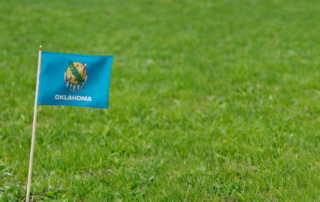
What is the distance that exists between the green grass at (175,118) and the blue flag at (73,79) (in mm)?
992

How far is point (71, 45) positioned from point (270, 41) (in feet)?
20.1

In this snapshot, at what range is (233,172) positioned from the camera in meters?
3.77

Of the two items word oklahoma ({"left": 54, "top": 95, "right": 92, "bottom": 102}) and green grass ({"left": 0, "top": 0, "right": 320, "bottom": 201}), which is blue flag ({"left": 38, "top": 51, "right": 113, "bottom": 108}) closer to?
word oklahoma ({"left": 54, "top": 95, "right": 92, "bottom": 102})

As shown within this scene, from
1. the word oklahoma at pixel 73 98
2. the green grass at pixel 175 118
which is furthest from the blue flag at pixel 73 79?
the green grass at pixel 175 118

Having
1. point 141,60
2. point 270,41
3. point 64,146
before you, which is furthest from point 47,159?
point 270,41

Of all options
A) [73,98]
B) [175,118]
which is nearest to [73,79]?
[73,98]

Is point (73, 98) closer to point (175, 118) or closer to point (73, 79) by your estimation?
point (73, 79)

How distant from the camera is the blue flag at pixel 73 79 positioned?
11.1 ft

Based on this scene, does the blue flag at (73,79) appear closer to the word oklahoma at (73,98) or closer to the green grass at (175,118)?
the word oklahoma at (73,98)

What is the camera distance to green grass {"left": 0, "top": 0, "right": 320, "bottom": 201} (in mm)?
3584

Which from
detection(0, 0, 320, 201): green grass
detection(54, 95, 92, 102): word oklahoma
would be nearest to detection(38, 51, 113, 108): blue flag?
detection(54, 95, 92, 102): word oklahoma

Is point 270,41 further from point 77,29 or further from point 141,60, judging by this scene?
point 77,29

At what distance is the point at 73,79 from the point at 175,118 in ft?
7.96

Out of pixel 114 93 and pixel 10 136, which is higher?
pixel 114 93
